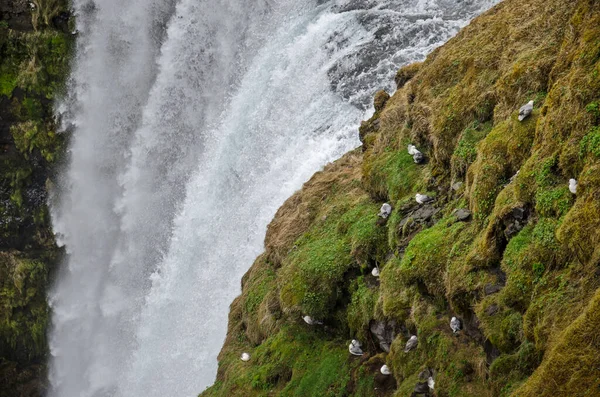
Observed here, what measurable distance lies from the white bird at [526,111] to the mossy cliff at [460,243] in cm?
12

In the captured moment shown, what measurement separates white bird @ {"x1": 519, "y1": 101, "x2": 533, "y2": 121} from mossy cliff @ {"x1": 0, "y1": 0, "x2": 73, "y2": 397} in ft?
82.3

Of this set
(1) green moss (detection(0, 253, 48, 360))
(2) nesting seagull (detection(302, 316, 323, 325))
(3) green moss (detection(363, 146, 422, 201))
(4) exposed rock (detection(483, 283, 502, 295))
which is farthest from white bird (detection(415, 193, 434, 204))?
(1) green moss (detection(0, 253, 48, 360))

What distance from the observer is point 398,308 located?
1073 centimetres

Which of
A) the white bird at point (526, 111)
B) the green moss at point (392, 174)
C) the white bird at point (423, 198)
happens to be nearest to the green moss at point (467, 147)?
the white bird at point (423, 198)

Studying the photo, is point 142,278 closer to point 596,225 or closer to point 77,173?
point 77,173

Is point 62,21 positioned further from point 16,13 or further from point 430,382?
point 430,382

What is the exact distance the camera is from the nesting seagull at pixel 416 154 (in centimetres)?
1269

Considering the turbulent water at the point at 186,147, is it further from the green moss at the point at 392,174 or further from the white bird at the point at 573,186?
the white bird at the point at 573,186

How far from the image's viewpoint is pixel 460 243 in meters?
9.48

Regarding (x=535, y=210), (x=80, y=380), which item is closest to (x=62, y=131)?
(x=80, y=380)

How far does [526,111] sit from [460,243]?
218cm

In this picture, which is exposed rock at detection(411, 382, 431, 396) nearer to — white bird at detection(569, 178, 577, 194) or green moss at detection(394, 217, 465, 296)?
green moss at detection(394, 217, 465, 296)

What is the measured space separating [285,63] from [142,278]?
11.7 m

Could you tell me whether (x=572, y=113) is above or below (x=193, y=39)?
below
